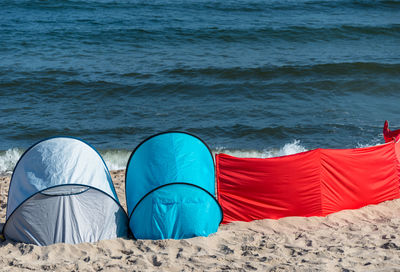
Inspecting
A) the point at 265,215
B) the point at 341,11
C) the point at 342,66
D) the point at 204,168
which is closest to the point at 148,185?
the point at 204,168

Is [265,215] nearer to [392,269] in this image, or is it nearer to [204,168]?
[204,168]

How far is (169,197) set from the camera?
291 inches

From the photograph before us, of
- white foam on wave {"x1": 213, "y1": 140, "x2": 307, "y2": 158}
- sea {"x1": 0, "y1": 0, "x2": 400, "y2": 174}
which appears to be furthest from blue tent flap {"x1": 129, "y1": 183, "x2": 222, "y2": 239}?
white foam on wave {"x1": 213, "y1": 140, "x2": 307, "y2": 158}

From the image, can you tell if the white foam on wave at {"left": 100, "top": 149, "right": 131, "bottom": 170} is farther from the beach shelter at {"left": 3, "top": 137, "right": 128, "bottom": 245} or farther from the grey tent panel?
the grey tent panel

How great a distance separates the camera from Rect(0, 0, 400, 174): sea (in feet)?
46.5

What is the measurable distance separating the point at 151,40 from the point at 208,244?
16.8 meters

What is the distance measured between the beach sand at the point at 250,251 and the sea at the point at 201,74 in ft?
17.3

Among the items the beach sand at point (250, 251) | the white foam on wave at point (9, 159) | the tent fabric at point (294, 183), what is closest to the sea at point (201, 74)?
the white foam on wave at point (9, 159)

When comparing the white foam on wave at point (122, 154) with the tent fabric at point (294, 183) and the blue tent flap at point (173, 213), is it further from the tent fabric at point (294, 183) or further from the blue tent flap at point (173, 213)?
the blue tent flap at point (173, 213)

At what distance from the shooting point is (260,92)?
56.9ft

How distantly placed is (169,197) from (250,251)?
146cm

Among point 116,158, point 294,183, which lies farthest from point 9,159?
point 294,183

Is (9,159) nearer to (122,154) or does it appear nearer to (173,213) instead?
(122,154)

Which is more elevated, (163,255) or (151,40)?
(151,40)
